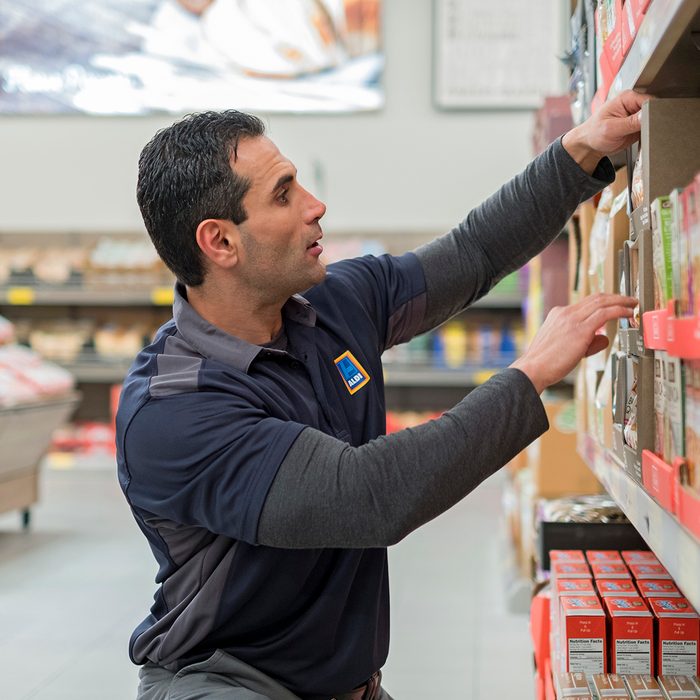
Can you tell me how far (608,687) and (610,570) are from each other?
38cm

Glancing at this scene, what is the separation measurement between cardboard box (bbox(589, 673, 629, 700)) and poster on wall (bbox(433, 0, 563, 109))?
553 cm

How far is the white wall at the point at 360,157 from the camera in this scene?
6.80 meters

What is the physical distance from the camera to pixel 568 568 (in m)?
1.99

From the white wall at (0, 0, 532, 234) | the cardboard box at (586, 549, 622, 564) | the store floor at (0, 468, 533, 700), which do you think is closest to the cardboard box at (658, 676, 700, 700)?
the cardboard box at (586, 549, 622, 564)

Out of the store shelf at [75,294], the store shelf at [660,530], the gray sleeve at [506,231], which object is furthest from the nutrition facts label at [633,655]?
the store shelf at [75,294]

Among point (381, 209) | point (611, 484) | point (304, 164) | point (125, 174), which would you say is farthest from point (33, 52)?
point (611, 484)

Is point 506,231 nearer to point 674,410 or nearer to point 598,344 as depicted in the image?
point 598,344

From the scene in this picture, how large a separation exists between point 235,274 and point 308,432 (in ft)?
1.31

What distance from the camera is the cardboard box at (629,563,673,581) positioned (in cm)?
188

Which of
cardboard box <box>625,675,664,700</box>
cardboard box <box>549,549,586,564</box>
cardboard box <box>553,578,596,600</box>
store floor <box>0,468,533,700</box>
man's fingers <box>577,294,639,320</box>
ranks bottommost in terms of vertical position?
store floor <box>0,468,533,700</box>

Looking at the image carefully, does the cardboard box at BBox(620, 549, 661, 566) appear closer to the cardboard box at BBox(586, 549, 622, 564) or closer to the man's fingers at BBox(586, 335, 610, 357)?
the cardboard box at BBox(586, 549, 622, 564)

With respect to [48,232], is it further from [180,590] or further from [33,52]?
[180,590]

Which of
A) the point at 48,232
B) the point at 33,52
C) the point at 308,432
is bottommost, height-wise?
the point at 308,432

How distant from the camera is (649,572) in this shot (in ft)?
6.26
